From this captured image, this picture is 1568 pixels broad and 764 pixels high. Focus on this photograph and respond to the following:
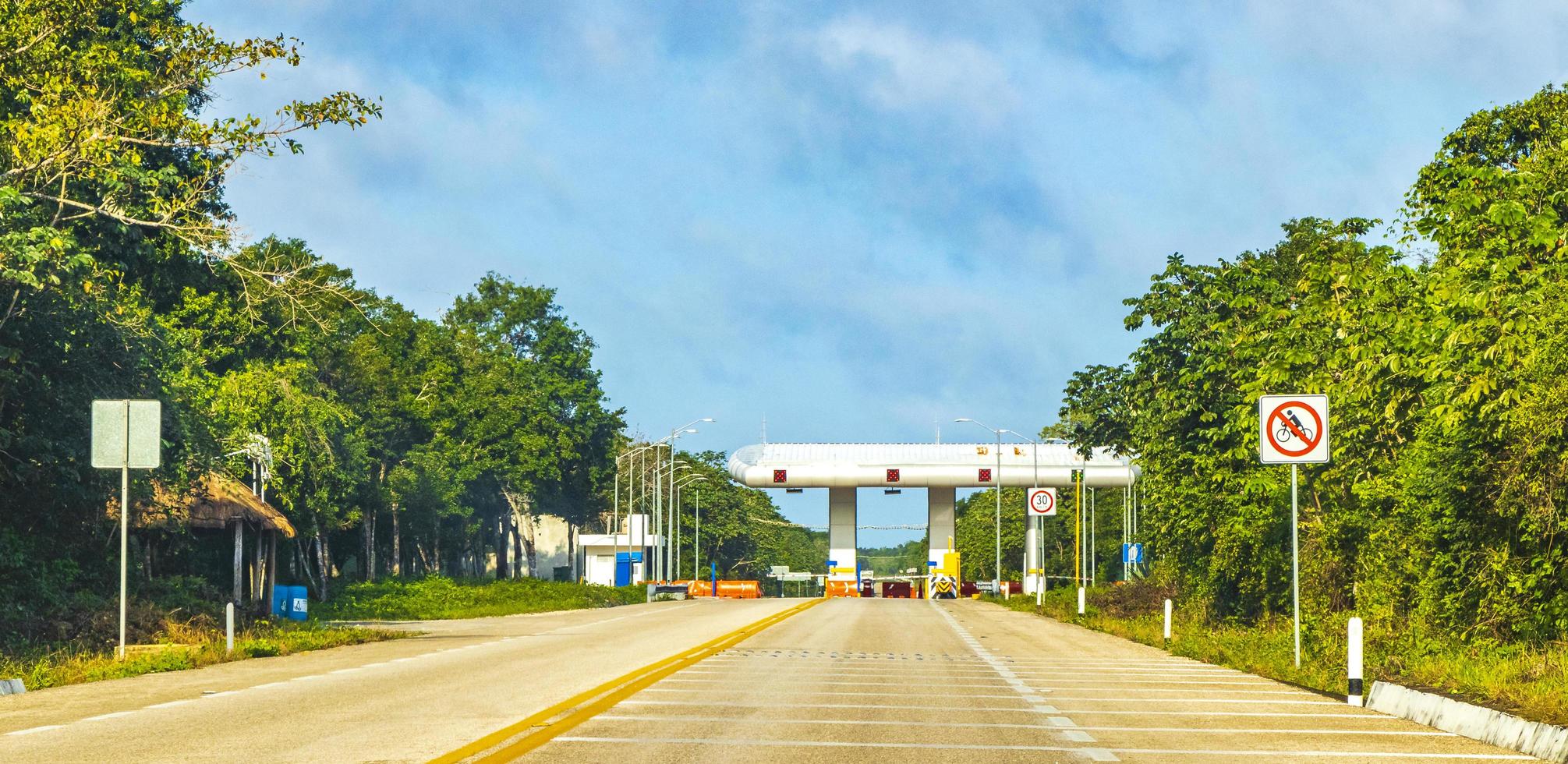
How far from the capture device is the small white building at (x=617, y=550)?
8912 centimetres

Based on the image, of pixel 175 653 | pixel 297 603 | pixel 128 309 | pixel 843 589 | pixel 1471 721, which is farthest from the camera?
pixel 843 589

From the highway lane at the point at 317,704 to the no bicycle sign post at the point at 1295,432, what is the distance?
822 centimetres

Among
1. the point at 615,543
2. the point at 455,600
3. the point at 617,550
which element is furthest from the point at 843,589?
the point at 455,600

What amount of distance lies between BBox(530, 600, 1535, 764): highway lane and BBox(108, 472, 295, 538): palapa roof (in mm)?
14235

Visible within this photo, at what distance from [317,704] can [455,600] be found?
43.9 metres

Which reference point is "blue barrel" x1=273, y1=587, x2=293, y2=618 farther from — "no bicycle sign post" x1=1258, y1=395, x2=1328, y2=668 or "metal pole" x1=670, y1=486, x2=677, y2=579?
"metal pole" x1=670, y1=486, x2=677, y2=579

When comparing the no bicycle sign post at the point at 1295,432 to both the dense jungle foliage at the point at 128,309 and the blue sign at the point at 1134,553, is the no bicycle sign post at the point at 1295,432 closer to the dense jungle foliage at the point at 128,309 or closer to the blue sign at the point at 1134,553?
the dense jungle foliage at the point at 128,309

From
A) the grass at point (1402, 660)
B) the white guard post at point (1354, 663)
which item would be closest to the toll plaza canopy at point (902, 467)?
the grass at point (1402, 660)

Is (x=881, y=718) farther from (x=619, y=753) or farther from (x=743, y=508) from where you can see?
(x=743, y=508)

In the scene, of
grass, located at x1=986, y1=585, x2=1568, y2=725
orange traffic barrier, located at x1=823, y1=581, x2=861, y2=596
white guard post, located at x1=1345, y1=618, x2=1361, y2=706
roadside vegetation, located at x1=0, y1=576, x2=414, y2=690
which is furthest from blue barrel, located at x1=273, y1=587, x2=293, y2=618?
orange traffic barrier, located at x1=823, y1=581, x2=861, y2=596

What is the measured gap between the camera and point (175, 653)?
20.9 meters

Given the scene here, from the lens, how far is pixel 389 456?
83438mm

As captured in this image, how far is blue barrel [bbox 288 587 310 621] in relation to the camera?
3769 centimetres

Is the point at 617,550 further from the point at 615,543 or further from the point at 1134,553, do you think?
the point at 1134,553
